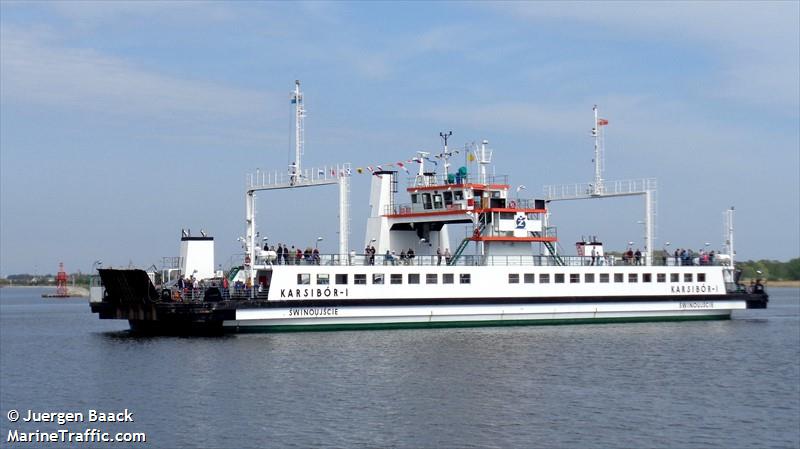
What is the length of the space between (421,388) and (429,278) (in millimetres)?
19970

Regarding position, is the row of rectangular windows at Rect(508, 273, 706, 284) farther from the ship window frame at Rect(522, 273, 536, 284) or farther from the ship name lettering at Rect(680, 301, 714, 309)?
the ship name lettering at Rect(680, 301, 714, 309)

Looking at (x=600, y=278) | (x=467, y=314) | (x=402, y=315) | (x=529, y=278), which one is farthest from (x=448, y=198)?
(x=600, y=278)

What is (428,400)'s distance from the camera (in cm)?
3241

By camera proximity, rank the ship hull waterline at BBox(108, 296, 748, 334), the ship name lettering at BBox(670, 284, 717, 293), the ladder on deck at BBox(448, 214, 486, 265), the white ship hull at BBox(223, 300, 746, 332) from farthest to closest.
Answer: the ship name lettering at BBox(670, 284, 717, 293) → the ladder on deck at BBox(448, 214, 486, 265) → the white ship hull at BBox(223, 300, 746, 332) → the ship hull waterline at BBox(108, 296, 748, 334)

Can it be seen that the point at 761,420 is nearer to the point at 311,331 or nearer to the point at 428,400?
the point at 428,400

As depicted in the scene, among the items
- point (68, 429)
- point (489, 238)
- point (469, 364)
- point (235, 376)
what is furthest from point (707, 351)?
point (68, 429)

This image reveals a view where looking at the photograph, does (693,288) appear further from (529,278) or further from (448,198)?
(448,198)

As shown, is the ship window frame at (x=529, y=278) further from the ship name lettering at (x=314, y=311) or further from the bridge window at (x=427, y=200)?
the ship name lettering at (x=314, y=311)

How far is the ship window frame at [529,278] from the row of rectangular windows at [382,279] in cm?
339

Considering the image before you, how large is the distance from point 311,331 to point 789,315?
3956 centimetres

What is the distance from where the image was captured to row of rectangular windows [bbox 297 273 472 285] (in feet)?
168

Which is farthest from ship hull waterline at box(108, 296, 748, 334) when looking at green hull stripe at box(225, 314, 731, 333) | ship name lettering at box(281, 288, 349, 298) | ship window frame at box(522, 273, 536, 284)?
ship window frame at box(522, 273, 536, 284)

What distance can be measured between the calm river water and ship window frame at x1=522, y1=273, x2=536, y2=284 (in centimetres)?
544

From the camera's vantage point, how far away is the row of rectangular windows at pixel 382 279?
51.2 m
